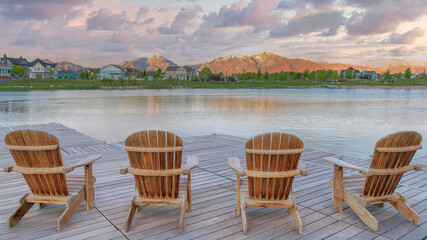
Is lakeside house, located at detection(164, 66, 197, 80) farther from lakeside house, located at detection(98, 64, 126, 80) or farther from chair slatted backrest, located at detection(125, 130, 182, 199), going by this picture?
chair slatted backrest, located at detection(125, 130, 182, 199)

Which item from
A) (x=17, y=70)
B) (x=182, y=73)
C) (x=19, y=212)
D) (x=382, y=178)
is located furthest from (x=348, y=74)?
(x=19, y=212)

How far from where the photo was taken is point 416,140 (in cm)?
369

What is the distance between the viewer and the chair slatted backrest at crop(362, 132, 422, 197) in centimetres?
356

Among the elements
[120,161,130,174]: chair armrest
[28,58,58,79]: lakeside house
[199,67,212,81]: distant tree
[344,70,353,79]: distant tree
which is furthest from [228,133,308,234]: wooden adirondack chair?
[344,70,353,79]: distant tree

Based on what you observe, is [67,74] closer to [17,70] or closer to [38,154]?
[17,70]

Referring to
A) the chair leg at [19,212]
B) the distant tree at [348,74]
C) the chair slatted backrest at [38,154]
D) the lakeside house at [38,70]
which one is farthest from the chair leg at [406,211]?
the distant tree at [348,74]

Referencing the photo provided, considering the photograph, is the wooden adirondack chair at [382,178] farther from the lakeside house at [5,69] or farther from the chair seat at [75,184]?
the lakeside house at [5,69]

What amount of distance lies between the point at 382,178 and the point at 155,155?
2547 millimetres

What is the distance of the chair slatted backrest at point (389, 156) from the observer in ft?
11.7

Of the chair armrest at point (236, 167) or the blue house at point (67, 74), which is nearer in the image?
the chair armrest at point (236, 167)

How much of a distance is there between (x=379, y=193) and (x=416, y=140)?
0.73 metres

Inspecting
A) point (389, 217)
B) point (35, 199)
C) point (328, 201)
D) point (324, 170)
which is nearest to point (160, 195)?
point (35, 199)

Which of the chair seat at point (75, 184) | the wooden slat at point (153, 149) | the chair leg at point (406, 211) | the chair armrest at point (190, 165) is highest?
the wooden slat at point (153, 149)

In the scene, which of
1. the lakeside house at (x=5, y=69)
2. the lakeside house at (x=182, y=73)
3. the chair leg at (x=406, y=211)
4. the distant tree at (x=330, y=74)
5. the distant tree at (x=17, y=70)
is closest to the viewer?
the chair leg at (x=406, y=211)
